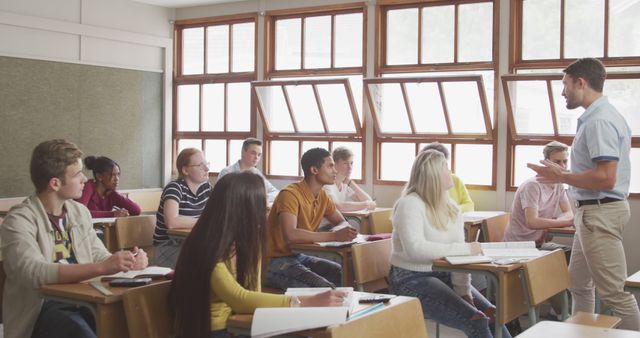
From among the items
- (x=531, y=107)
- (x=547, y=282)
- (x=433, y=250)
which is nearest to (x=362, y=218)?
(x=531, y=107)

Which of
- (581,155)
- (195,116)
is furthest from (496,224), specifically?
(195,116)

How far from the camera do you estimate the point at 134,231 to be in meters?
4.66

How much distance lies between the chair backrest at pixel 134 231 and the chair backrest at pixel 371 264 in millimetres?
1630

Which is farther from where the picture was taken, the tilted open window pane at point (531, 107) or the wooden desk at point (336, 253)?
the tilted open window pane at point (531, 107)

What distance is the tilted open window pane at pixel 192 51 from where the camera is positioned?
892 cm

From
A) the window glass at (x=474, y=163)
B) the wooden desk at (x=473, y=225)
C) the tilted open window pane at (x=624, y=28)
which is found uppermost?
the tilted open window pane at (x=624, y=28)

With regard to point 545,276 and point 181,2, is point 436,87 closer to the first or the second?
point 181,2

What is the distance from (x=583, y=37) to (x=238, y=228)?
4.90 meters

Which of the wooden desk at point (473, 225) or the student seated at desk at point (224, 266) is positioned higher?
the student seated at desk at point (224, 266)

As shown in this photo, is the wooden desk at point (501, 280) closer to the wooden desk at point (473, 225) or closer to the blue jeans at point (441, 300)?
the blue jeans at point (441, 300)

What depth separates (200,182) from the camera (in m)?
4.81

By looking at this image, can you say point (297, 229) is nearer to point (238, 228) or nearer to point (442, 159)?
point (442, 159)

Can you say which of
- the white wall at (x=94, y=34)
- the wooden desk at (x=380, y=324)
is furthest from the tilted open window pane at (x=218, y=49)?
the wooden desk at (x=380, y=324)

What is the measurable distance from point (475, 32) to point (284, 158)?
8.47 ft
